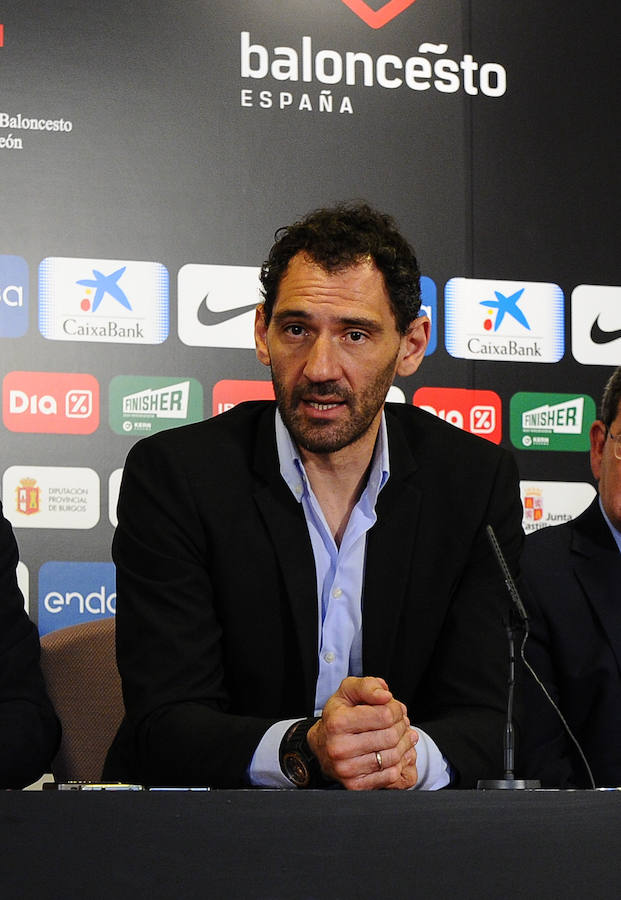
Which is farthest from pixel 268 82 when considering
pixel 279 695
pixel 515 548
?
pixel 279 695

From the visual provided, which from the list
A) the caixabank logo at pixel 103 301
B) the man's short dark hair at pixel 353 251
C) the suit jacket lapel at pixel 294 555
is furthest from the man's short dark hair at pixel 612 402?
the caixabank logo at pixel 103 301

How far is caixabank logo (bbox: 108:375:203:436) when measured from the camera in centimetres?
359

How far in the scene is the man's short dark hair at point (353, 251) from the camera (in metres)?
2.30

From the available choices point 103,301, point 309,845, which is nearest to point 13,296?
point 103,301

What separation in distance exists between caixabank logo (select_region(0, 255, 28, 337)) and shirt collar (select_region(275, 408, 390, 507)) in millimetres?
1459

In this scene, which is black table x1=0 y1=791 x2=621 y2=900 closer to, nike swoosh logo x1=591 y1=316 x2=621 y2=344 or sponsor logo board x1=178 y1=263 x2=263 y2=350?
sponsor logo board x1=178 y1=263 x2=263 y2=350

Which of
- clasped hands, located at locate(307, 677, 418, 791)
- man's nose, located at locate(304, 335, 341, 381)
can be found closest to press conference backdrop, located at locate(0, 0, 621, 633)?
man's nose, located at locate(304, 335, 341, 381)

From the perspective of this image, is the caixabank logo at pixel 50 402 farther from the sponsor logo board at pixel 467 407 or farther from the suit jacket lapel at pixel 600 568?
the suit jacket lapel at pixel 600 568

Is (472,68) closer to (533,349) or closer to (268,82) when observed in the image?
(268,82)

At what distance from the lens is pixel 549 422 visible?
3871 millimetres

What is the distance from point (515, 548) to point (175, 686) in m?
0.73

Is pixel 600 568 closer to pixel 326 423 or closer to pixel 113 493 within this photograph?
pixel 326 423

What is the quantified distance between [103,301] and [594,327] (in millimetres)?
1517

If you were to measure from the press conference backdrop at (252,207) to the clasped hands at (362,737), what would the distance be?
1.91 meters
